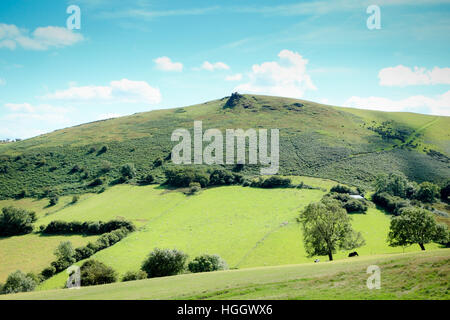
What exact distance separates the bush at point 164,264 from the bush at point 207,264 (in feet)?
6.44

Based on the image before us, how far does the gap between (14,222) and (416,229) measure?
83.7m

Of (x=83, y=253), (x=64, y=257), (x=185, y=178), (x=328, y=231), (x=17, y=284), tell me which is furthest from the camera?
(x=185, y=178)

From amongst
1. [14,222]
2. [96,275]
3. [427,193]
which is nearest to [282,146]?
[427,193]

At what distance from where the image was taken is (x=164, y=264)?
132 feet

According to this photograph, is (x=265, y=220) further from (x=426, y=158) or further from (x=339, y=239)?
(x=426, y=158)

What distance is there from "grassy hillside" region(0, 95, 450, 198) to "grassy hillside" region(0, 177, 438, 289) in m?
18.5

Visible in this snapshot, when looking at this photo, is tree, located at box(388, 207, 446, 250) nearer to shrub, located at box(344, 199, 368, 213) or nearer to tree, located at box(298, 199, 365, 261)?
tree, located at box(298, 199, 365, 261)

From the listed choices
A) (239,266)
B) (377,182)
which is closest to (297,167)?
(377,182)

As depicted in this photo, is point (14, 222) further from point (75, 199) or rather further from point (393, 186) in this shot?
point (393, 186)

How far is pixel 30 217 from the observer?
66.8 m

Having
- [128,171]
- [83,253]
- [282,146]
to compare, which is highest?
[282,146]

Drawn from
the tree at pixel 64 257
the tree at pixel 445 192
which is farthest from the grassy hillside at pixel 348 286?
the tree at pixel 445 192
